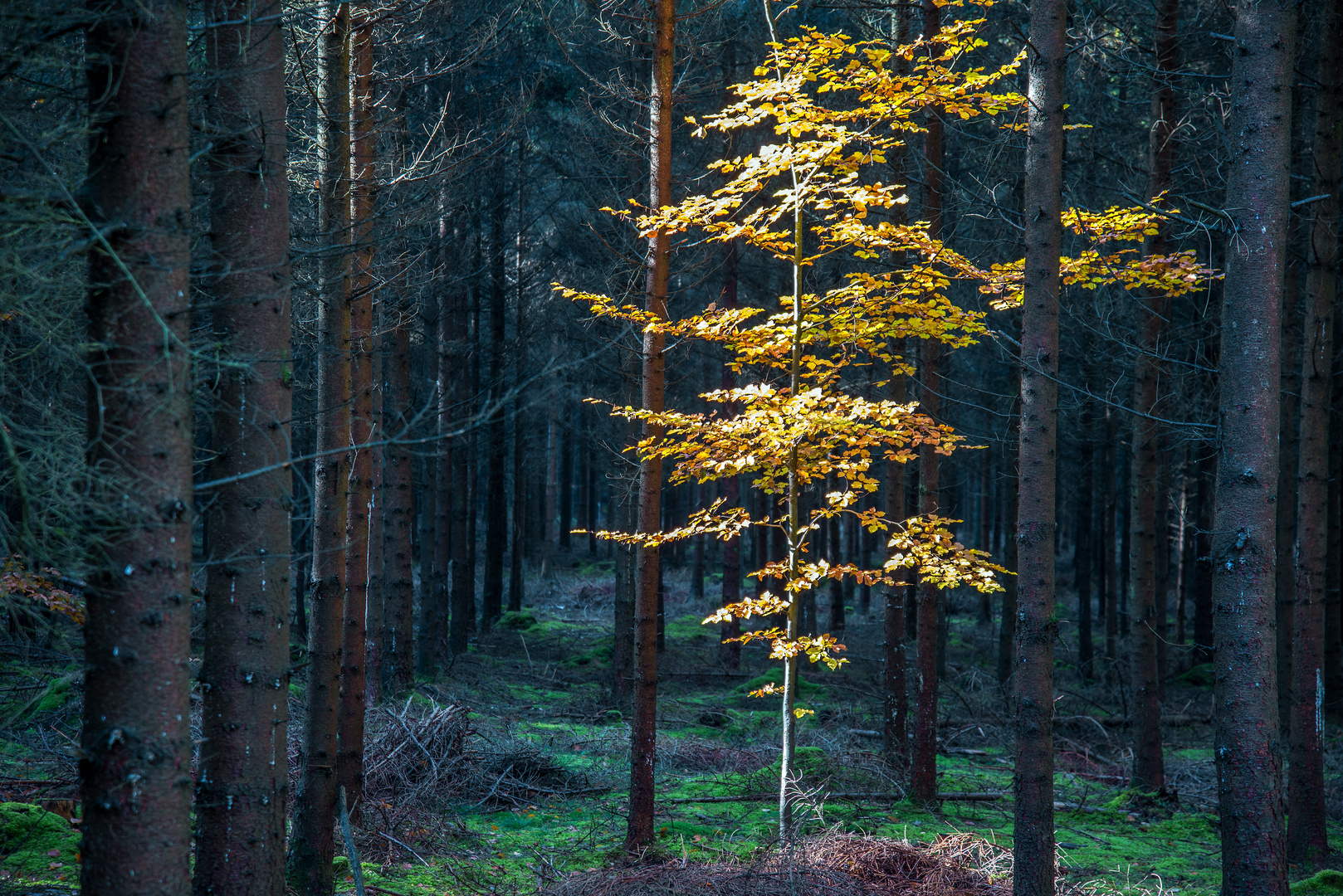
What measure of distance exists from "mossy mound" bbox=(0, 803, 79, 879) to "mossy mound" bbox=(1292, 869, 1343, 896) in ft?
28.6

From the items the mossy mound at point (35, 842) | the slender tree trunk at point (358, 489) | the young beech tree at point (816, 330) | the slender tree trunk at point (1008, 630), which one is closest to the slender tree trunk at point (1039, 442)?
the young beech tree at point (816, 330)

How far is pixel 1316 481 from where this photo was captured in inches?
297

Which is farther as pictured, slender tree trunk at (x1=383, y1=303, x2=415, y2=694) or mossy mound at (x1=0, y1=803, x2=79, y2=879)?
slender tree trunk at (x1=383, y1=303, x2=415, y2=694)

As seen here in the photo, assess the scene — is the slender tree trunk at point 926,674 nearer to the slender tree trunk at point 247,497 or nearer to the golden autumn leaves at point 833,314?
the golden autumn leaves at point 833,314

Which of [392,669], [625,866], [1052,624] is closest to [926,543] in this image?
[1052,624]

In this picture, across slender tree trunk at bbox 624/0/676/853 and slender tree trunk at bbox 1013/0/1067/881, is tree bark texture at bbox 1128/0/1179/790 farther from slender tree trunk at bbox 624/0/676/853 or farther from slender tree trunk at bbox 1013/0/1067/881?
slender tree trunk at bbox 624/0/676/853

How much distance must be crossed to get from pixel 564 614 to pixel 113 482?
22.3m

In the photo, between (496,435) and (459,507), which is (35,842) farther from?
(496,435)

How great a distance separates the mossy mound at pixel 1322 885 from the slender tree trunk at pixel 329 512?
731cm

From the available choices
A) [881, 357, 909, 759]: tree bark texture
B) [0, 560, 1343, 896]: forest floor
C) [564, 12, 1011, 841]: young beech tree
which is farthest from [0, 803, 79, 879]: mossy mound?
[881, 357, 909, 759]: tree bark texture

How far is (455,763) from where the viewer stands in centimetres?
866

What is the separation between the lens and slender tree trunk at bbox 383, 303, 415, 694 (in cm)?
1141

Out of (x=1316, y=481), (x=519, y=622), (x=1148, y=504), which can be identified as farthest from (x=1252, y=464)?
(x=519, y=622)

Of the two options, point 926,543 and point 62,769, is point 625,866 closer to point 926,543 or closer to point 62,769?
point 926,543
